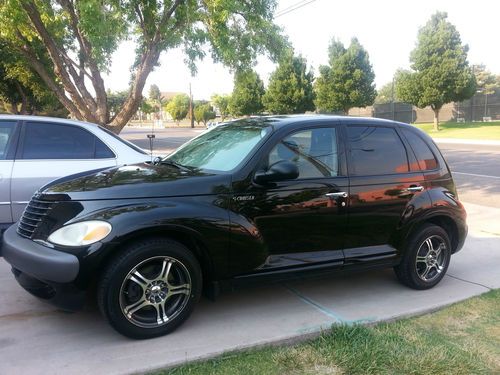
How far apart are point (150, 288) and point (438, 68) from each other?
35.3 m

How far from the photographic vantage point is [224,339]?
3549 mm

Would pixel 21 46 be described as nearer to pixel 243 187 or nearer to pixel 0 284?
pixel 0 284

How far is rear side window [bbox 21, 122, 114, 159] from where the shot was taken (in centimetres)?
532

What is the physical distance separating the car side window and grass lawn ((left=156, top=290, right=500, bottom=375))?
4.51 ft

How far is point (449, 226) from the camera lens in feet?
16.2

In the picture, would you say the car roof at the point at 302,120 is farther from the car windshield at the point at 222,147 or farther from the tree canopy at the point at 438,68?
the tree canopy at the point at 438,68

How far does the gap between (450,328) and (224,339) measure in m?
1.88

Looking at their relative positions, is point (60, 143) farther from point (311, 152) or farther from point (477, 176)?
point (477, 176)

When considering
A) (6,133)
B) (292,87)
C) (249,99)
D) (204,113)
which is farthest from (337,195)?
(204,113)

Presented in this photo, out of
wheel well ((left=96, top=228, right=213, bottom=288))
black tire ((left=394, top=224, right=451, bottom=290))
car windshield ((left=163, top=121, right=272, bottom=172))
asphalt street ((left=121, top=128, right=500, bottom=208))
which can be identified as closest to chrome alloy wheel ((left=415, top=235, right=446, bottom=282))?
black tire ((left=394, top=224, right=451, bottom=290))

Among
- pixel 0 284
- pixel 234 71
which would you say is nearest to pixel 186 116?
pixel 234 71

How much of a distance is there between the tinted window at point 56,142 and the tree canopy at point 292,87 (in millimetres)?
33174

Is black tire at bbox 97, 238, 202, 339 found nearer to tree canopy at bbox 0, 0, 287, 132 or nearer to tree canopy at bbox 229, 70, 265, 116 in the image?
tree canopy at bbox 0, 0, 287, 132

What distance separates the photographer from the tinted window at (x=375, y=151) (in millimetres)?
4387
